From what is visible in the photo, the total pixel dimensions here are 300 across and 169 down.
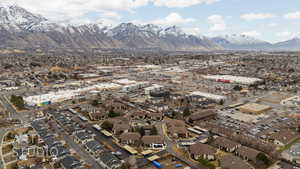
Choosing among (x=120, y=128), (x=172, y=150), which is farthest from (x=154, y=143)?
(x=120, y=128)

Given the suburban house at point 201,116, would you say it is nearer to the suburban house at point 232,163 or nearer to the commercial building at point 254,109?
the commercial building at point 254,109

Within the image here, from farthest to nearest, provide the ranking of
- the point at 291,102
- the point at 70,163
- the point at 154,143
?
the point at 291,102 → the point at 154,143 → the point at 70,163

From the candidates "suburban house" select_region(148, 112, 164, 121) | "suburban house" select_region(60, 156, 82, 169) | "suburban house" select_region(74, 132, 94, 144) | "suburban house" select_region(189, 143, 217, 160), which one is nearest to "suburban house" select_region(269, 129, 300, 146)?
"suburban house" select_region(189, 143, 217, 160)

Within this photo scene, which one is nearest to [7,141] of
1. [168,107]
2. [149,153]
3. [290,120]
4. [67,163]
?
[67,163]

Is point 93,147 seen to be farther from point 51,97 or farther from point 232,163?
point 51,97

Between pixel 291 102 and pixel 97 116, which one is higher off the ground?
pixel 291 102

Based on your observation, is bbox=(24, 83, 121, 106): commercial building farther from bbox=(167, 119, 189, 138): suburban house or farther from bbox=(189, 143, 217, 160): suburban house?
bbox=(189, 143, 217, 160): suburban house

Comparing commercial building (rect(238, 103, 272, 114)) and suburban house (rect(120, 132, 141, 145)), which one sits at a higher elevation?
commercial building (rect(238, 103, 272, 114))
